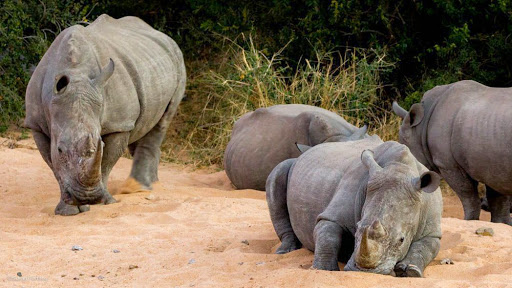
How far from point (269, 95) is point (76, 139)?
15.6ft

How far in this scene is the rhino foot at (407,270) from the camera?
4621 mm

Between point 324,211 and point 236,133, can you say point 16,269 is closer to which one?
point 324,211

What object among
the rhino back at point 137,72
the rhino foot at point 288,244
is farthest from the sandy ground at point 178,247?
the rhino back at point 137,72

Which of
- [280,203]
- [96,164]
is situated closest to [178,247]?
[280,203]

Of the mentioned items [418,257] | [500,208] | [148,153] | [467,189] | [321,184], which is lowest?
[500,208]

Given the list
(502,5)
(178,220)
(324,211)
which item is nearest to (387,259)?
(324,211)

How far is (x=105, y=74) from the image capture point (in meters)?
7.65

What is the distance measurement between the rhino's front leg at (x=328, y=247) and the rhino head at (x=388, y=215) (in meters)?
0.21

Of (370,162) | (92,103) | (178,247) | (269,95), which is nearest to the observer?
(370,162)

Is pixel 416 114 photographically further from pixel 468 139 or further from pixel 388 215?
pixel 388 215

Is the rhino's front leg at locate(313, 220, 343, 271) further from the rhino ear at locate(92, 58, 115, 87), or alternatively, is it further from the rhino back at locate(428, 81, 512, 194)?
the rhino back at locate(428, 81, 512, 194)

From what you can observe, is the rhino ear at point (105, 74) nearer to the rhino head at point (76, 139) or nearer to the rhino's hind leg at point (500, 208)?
the rhino head at point (76, 139)

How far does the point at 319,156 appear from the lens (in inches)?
226

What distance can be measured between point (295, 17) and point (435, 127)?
17.4 feet
